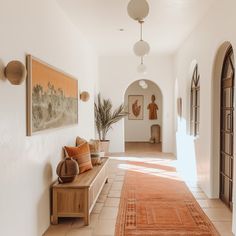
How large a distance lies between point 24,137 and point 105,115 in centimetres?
618

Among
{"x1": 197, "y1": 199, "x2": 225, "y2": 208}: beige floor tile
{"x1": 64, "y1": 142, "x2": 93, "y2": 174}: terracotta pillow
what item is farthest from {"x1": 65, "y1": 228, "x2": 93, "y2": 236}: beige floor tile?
{"x1": 197, "y1": 199, "x2": 225, "y2": 208}: beige floor tile

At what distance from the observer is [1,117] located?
243 centimetres

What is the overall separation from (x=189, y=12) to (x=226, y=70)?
4.14 ft

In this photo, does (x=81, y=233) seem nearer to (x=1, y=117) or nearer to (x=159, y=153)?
(x=1, y=117)

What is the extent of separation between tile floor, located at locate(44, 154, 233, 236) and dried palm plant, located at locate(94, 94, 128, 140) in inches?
145

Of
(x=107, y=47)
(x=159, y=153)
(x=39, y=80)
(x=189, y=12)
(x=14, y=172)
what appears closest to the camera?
(x=14, y=172)

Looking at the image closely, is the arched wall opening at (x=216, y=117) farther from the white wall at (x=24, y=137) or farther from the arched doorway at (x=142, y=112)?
the arched doorway at (x=142, y=112)

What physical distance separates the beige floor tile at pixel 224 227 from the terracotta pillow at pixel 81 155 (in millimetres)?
1963

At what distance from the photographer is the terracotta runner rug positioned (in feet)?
11.3

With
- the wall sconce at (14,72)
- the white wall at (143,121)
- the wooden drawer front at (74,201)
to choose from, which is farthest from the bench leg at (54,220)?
the white wall at (143,121)

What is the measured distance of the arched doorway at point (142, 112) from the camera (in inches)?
490

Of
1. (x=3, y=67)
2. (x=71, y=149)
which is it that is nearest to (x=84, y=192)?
(x=71, y=149)

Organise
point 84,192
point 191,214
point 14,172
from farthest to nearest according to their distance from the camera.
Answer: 1. point 191,214
2. point 84,192
3. point 14,172

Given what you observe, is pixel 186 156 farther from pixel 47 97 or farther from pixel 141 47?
pixel 47 97
